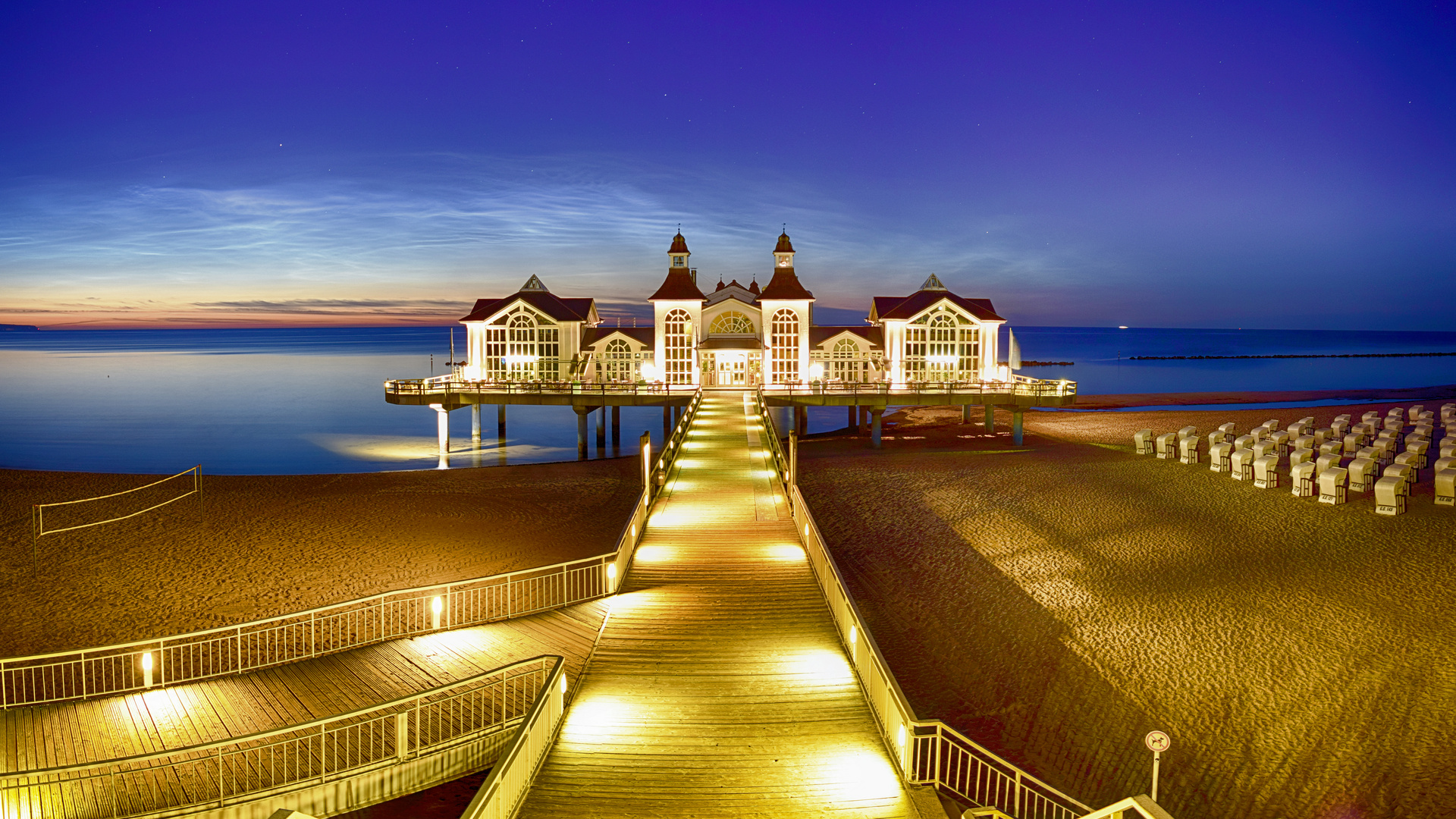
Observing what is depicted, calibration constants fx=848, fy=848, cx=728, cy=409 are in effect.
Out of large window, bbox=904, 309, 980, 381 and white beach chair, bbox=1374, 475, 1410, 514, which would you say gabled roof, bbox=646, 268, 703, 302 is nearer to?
large window, bbox=904, 309, 980, 381

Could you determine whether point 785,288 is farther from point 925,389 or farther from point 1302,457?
point 1302,457

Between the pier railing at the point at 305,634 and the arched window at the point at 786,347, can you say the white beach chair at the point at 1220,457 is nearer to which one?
the arched window at the point at 786,347

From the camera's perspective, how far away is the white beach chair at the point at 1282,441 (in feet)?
97.1

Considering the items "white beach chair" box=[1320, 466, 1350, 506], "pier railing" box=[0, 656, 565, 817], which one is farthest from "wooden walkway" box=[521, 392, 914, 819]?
"white beach chair" box=[1320, 466, 1350, 506]

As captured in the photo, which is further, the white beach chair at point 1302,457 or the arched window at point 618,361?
the arched window at point 618,361

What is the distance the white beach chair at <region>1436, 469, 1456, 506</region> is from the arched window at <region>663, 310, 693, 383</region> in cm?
2736

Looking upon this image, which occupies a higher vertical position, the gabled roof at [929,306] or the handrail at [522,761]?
the gabled roof at [929,306]

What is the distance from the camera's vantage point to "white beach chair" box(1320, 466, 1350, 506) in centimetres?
2173

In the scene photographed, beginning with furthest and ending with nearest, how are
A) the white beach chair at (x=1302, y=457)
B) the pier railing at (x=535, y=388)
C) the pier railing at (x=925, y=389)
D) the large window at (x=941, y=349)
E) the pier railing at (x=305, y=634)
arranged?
the large window at (x=941, y=349)
the pier railing at (x=535, y=388)
the pier railing at (x=925, y=389)
the white beach chair at (x=1302, y=457)
the pier railing at (x=305, y=634)

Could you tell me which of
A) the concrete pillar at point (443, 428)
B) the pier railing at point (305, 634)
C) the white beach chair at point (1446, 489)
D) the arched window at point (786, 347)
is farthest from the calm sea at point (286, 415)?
the white beach chair at point (1446, 489)

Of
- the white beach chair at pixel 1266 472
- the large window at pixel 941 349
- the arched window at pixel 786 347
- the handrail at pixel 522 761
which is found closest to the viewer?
the handrail at pixel 522 761

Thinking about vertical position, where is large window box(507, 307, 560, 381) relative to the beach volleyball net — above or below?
above

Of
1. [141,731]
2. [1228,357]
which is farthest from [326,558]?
[1228,357]

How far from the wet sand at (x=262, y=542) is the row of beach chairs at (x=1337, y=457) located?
18390 mm
